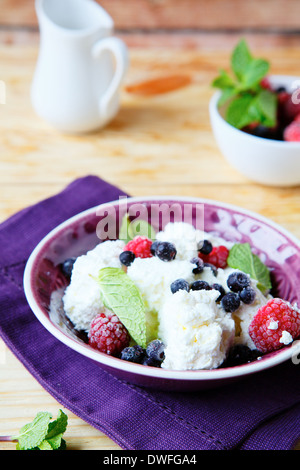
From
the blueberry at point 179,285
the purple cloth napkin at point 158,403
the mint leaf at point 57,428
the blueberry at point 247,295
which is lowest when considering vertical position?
the purple cloth napkin at point 158,403

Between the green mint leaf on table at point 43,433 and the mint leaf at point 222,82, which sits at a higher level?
the mint leaf at point 222,82

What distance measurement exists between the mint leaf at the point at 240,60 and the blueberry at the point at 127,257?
28.9 inches

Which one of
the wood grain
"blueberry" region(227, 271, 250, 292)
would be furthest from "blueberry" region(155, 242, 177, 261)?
the wood grain

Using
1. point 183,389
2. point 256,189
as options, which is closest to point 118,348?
point 183,389

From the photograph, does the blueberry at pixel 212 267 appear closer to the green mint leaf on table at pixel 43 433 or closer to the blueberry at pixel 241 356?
the blueberry at pixel 241 356

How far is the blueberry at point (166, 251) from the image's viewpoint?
3.27 ft

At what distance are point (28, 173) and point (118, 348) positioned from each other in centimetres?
73

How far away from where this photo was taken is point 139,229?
1.14 meters

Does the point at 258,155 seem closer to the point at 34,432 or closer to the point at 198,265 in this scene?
the point at 198,265

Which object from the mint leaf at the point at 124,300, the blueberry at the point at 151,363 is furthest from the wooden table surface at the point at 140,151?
the blueberry at the point at 151,363

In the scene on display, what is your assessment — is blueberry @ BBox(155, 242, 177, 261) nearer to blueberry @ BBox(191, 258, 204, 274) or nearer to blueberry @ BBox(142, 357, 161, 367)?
blueberry @ BBox(191, 258, 204, 274)

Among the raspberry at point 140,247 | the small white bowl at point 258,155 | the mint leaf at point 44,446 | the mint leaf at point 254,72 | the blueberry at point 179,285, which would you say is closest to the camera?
the mint leaf at point 44,446

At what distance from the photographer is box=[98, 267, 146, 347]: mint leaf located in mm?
920

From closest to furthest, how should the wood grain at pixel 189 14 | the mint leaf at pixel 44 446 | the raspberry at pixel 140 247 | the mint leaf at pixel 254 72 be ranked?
1. the mint leaf at pixel 44 446
2. the raspberry at pixel 140 247
3. the mint leaf at pixel 254 72
4. the wood grain at pixel 189 14
